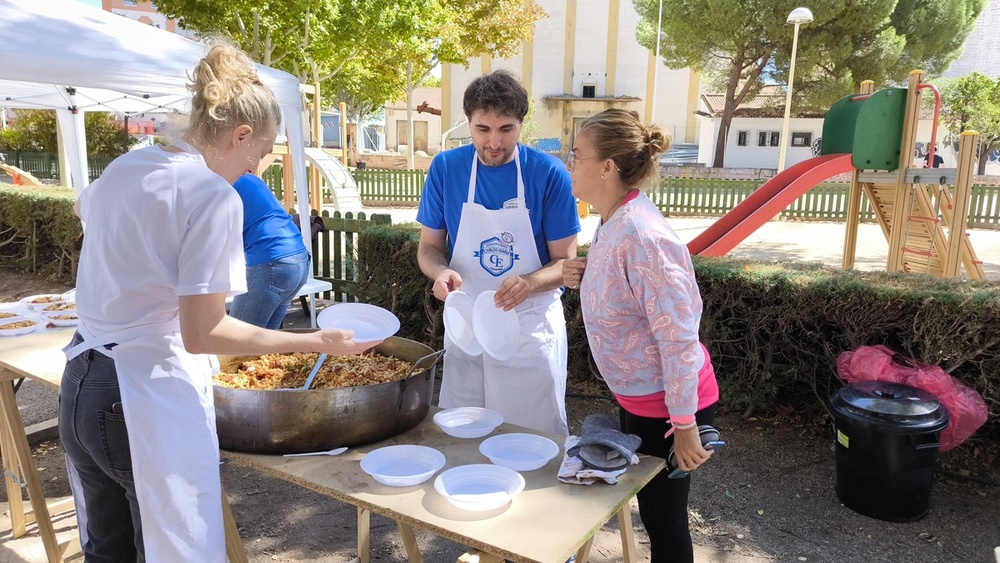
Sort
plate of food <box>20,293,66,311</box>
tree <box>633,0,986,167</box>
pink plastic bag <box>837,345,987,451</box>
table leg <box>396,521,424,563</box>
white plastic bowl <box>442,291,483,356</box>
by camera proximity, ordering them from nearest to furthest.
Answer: white plastic bowl <box>442,291,483,356</box> → table leg <box>396,521,424,563</box> → pink plastic bag <box>837,345,987,451</box> → plate of food <box>20,293,66,311</box> → tree <box>633,0,986,167</box>

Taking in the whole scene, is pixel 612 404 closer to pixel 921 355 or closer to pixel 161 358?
pixel 921 355

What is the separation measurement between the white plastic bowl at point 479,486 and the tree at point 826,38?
23745 millimetres

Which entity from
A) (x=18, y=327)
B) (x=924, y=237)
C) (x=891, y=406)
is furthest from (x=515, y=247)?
(x=924, y=237)

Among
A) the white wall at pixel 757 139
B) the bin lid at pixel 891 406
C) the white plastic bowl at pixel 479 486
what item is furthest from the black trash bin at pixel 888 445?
the white wall at pixel 757 139

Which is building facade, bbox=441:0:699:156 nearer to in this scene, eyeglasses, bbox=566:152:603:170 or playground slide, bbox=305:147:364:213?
playground slide, bbox=305:147:364:213

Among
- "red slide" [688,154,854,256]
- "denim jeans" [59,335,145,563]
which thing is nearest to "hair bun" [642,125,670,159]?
"denim jeans" [59,335,145,563]

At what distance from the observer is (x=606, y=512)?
4.72 ft

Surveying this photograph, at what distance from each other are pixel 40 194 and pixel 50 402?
494 centimetres

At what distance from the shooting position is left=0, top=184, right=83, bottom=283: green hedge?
25.9ft

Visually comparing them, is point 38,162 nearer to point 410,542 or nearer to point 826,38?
point 410,542

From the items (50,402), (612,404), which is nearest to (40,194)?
(50,402)

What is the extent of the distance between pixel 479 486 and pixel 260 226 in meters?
2.03

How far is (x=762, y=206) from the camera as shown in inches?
255

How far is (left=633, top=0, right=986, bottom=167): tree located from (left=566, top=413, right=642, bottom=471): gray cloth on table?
23530mm
